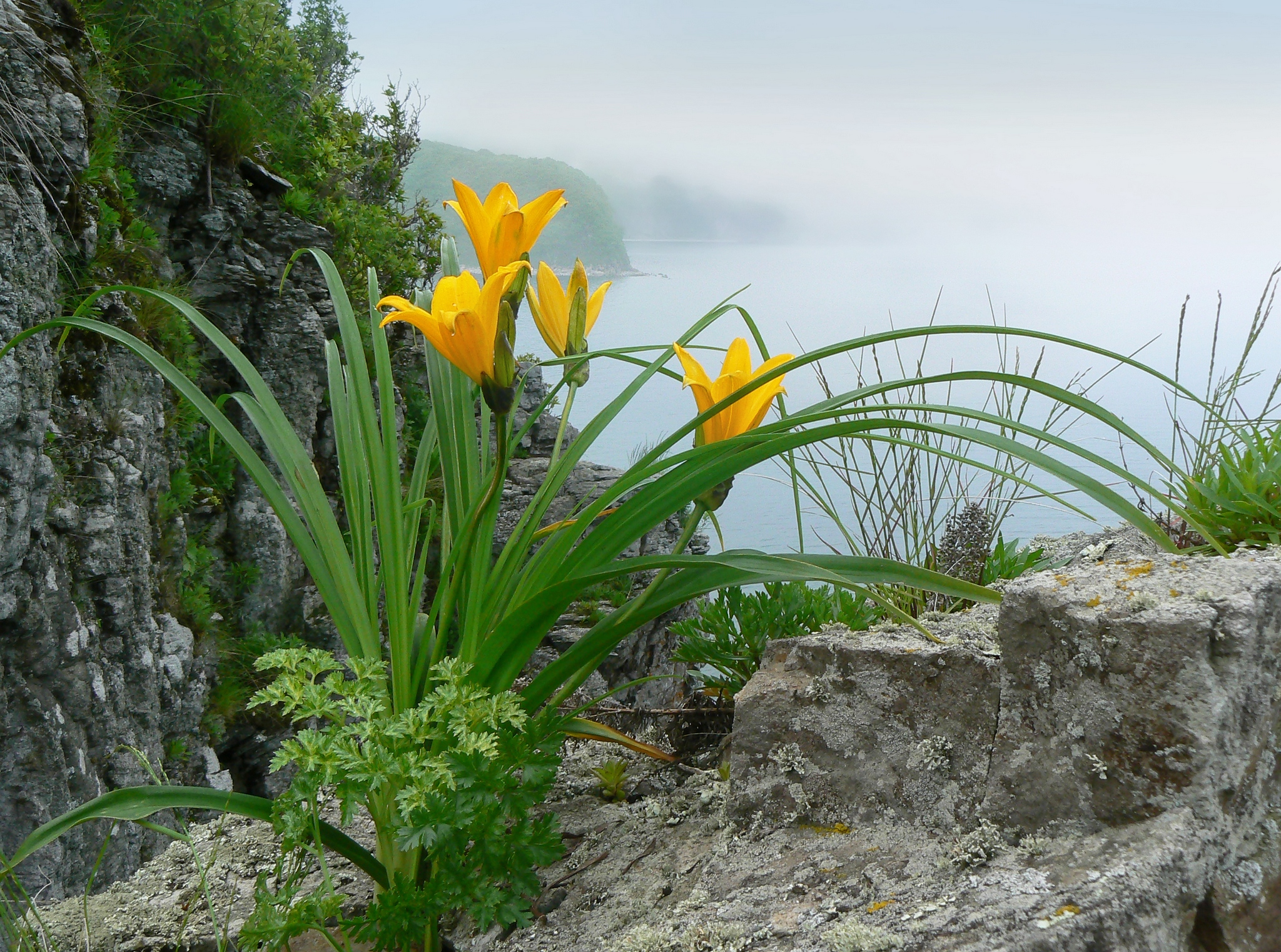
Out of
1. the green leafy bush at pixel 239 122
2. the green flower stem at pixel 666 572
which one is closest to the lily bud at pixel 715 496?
the green flower stem at pixel 666 572

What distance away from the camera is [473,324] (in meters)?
0.90

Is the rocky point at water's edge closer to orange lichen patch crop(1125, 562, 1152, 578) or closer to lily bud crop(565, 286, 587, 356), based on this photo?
orange lichen patch crop(1125, 562, 1152, 578)

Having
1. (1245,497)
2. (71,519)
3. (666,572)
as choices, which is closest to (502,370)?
(666,572)

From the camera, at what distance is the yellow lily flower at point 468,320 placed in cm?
88

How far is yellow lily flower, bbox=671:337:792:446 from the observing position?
39.6 inches

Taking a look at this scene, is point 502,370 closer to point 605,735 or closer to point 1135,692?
point 605,735

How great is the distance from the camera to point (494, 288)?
877 millimetres

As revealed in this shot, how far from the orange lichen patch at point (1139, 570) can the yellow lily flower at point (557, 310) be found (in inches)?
30.3

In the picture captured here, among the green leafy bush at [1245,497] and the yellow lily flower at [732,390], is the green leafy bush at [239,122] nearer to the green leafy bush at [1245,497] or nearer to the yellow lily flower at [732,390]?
the yellow lily flower at [732,390]

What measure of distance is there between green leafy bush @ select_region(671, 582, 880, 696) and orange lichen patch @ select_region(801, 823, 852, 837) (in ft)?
0.88

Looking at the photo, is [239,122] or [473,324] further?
[239,122]

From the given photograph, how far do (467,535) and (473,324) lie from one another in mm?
285

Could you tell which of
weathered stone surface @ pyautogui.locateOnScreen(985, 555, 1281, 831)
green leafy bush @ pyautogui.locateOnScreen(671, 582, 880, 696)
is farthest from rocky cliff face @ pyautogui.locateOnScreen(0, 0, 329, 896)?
weathered stone surface @ pyautogui.locateOnScreen(985, 555, 1281, 831)

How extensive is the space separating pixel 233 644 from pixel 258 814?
Result: 9.41 ft
